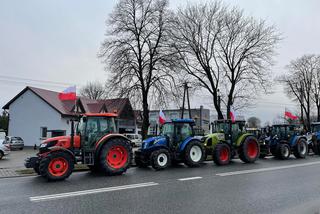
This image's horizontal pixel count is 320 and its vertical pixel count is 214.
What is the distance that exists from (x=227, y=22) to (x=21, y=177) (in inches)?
709

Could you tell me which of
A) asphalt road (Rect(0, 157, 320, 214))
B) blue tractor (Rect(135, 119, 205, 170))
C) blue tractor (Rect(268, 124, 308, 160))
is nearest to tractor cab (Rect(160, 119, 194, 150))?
blue tractor (Rect(135, 119, 205, 170))

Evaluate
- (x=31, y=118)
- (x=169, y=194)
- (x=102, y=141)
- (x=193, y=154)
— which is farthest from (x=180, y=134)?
(x=31, y=118)

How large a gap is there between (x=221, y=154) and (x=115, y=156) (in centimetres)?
589

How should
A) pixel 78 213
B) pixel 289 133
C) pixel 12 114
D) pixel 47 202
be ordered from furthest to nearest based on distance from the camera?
pixel 12 114, pixel 289 133, pixel 47 202, pixel 78 213

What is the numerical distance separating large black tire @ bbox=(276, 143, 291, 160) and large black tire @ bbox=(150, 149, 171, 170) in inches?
316

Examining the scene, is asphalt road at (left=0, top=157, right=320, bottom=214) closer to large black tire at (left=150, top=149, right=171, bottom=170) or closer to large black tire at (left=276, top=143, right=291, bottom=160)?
large black tire at (left=150, top=149, right=171, bottom=170)

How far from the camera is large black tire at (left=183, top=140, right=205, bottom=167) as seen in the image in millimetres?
12836

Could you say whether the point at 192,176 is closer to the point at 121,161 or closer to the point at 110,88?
the point at 121,161

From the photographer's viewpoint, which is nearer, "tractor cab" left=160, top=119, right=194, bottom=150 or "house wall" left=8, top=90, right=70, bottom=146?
"tractor cab" left=160, top=119, right=194, bottom=150

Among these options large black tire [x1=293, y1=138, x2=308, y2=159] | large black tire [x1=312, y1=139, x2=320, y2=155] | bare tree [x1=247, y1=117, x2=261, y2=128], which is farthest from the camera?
bare tree [x1=247, y1=117, x2=261, y2=128]

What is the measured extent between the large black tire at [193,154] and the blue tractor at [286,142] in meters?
6.20

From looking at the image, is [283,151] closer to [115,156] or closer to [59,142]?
[115,156]

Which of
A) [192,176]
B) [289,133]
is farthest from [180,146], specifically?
[289,133]

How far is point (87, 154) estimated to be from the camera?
10398 mm
